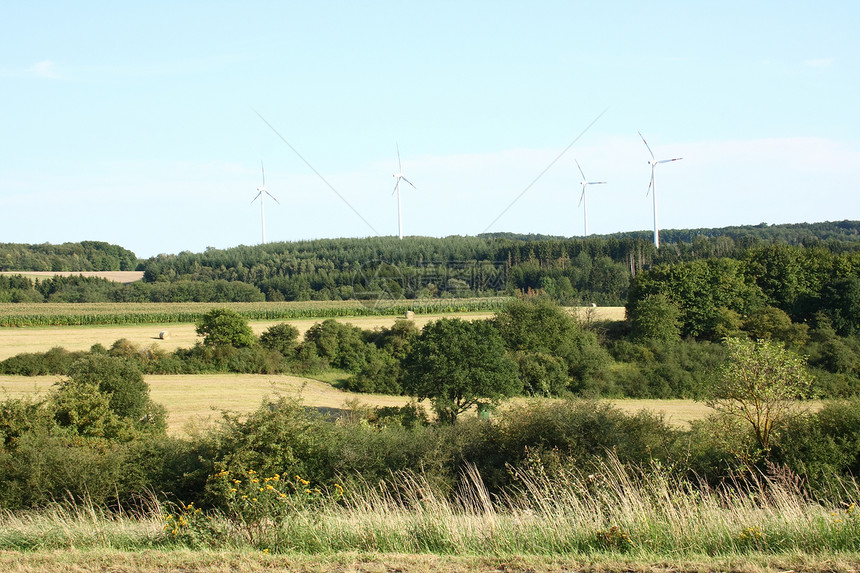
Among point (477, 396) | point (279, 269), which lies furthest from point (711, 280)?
point (279, 269)

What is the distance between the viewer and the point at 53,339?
61.1 metres

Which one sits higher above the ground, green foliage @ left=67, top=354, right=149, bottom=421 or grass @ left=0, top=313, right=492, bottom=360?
green foliage @ left=67, top=354, right=149, bottom=421

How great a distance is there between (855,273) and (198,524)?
68231mm

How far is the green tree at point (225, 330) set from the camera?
56.7 meters

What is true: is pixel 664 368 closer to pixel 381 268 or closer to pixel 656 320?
pixel 656 320

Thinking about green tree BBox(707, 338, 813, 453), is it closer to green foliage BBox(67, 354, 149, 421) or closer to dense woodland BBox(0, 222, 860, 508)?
dense woodland BBox(0, 222, 860, 508)

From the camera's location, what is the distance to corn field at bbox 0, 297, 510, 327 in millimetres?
73312

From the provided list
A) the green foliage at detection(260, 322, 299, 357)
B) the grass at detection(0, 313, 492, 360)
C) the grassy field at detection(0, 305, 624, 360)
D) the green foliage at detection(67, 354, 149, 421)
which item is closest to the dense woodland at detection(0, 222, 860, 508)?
the green foliage at detection(67, 354, 149, 421)

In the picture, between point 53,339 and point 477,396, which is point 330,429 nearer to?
point 477,396

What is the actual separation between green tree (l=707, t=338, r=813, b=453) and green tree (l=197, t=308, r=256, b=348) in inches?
1711

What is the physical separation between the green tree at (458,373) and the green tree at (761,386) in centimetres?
1413

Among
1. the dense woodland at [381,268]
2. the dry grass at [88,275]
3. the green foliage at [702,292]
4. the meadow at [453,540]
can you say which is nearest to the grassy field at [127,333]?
the dense woodland at [381,268]

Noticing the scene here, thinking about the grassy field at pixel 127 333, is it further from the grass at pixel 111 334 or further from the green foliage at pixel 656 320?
the green foliage at pixel 656 320

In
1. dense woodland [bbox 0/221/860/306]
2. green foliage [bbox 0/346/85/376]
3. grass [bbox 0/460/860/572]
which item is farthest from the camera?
dense woodland [bbox 0/221/860/306]
